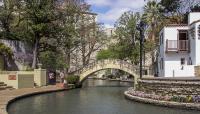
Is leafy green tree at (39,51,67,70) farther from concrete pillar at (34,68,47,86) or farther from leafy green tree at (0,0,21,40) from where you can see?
concrete pillar at (34,68,47,86)

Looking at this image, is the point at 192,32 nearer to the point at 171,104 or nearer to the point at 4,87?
the point at 171,104

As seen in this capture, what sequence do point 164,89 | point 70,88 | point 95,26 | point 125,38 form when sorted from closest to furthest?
1. point 164,89
2. point 70,88
3. point 95,26
4. point 125,38

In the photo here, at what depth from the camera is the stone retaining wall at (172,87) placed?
28.8 meters

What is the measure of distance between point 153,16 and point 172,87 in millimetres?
47196

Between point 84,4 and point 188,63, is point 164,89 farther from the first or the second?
point 84,4

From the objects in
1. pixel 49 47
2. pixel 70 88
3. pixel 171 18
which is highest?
pixel 171 18

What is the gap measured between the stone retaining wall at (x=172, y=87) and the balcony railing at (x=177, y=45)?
529 inches

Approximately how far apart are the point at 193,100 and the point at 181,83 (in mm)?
1813

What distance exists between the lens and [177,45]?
154 ft

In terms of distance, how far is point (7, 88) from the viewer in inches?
1759

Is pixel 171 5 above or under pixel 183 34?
above

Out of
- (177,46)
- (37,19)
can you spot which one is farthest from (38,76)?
(177,46)

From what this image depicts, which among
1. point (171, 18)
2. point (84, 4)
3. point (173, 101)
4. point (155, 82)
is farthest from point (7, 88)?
point (171, 18)

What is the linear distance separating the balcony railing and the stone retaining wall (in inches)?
529
